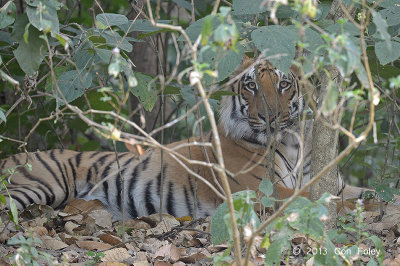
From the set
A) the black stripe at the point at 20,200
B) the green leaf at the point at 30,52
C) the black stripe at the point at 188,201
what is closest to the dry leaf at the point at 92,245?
the green leaf at the point at 30,52

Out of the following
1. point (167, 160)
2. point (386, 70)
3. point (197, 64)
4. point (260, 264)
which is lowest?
point (167, 160)

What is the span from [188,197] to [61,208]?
3.14 ft

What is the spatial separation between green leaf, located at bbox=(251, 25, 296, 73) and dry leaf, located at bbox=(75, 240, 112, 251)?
1309 millimetres

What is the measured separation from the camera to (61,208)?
4.40 metres

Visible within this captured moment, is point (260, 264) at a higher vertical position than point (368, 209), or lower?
higher

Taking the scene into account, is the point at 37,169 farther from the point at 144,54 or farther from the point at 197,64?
the point at 197,64

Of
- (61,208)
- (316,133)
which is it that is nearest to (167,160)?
(61,208)

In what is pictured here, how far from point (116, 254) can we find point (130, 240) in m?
0.21

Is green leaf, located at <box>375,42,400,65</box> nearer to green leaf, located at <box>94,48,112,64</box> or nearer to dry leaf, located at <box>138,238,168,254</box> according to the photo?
green leaf, located at <box>94,48,112,64</box>

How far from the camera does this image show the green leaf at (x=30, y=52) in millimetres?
2277

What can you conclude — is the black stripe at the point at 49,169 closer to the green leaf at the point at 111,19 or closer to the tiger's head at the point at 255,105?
the tiger's head at the point at 255,105

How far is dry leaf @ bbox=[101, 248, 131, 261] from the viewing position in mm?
2676

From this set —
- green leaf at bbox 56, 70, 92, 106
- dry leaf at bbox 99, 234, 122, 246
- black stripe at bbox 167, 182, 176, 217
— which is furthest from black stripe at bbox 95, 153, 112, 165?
green leaf at bbox 56, 70, 92, 106

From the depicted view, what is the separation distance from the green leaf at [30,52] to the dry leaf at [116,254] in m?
0.92
